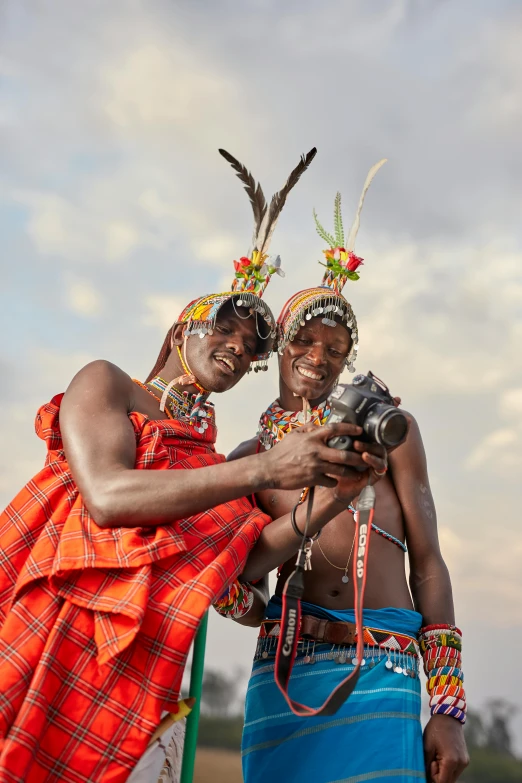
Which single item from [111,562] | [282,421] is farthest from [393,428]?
[282,421]

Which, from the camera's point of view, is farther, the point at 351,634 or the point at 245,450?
the point at 245,450

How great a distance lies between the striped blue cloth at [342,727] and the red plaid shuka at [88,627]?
765mm

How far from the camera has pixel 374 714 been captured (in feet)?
10.6

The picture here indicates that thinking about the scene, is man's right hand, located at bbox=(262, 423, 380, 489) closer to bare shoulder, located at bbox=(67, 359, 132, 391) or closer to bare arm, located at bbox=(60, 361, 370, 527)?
bare arm, located at bbox=(60, 361, 370, 527)

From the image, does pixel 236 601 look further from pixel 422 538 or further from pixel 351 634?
pixel 422 538

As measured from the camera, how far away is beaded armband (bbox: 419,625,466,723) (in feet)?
10.6

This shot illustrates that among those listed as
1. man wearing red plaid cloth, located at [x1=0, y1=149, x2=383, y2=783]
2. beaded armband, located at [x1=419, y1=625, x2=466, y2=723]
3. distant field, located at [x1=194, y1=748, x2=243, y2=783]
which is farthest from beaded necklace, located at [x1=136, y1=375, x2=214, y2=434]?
distant field, located at [x1=194, y1=748, x2=243, y2=783]

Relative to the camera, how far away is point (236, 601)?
3271mm

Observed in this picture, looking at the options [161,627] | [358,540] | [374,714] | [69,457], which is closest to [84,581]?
[161,627]

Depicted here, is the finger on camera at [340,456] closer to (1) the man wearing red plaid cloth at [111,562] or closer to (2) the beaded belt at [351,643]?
(1) the man wearing red plaid cloth at [111,562]

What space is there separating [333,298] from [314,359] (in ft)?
1.21

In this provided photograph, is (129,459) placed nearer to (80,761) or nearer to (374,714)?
(80,761)

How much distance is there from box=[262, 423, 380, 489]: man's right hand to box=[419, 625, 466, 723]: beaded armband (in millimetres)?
1107

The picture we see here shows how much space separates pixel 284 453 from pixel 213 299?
124cm
